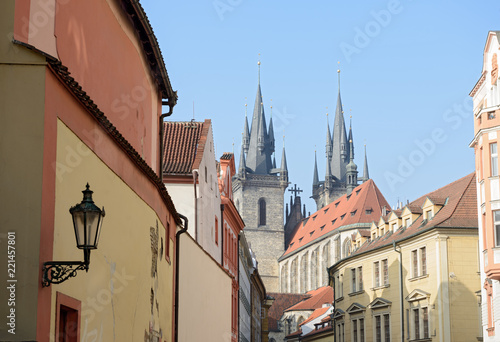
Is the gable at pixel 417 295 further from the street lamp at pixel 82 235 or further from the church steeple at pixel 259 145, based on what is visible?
the church steeple at pixel 259 145

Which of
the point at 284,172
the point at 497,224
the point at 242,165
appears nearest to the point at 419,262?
the point at 497,224

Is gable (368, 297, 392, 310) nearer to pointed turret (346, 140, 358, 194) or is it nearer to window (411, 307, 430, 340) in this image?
window (411, 307, 430, 340)

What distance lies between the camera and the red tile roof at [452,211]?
4244cm

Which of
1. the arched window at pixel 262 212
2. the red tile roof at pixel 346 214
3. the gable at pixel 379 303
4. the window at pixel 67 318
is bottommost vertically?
the window at pixel 67 318

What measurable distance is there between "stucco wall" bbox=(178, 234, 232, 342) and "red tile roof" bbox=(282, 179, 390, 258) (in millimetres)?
78065

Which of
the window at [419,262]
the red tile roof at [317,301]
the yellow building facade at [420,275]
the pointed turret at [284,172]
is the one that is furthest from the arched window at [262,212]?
the window at [419,262]

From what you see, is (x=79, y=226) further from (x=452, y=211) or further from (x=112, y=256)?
(x=452, y=211)

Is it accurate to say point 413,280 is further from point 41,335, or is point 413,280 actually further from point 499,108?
point 41,335

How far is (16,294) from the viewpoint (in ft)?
24.8

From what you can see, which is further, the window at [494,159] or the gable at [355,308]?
the gable at [355,308]

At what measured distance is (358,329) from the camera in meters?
50.6

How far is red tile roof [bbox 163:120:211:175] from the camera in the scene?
→ 29.0 metres

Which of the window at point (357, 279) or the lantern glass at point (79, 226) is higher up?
the window at point (357, 279)

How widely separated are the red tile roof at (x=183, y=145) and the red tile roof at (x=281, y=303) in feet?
268
